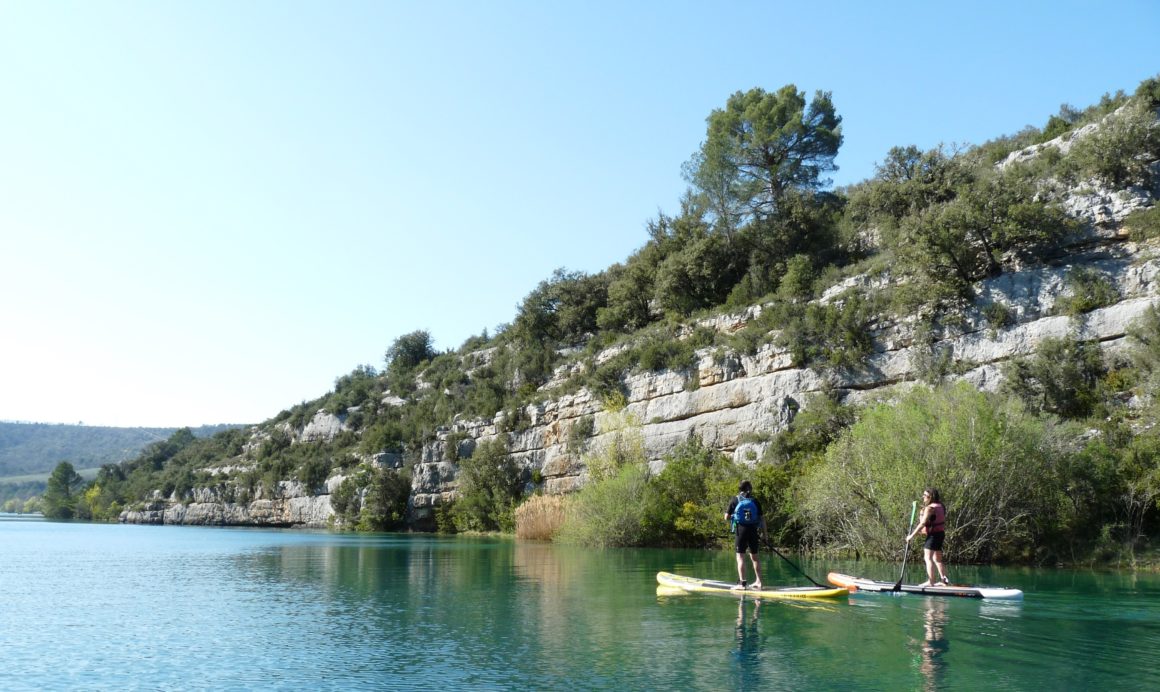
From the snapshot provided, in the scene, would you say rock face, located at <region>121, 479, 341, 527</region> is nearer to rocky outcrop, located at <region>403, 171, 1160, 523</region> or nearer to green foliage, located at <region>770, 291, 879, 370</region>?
rocky outcrop, located at <region>403, 171, 1160, 523</region>

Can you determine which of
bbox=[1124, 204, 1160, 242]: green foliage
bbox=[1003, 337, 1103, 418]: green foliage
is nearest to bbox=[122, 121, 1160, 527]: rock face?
bbox=[1124, 204, 1160, 242]: green foliage

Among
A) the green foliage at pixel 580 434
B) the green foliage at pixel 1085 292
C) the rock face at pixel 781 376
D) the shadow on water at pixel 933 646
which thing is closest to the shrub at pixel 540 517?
the rock face at pixel 781 376

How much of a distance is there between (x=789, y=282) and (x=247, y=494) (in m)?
62.9

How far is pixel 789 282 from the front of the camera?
51281mm

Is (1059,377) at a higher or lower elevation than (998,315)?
lower

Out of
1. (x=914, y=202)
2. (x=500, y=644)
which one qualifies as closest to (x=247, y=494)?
(x=914, y=202)

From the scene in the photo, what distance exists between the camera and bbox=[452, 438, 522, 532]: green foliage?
60344 millimetres

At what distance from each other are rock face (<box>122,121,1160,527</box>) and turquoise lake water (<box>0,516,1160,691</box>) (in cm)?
1377

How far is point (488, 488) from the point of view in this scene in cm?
6200

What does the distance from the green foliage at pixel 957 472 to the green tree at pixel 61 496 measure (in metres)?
123

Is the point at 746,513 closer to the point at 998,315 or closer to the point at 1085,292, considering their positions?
the point at 998,315

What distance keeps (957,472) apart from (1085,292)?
46.3 feet

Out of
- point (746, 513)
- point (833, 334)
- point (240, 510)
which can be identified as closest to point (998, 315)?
point (833, 334)

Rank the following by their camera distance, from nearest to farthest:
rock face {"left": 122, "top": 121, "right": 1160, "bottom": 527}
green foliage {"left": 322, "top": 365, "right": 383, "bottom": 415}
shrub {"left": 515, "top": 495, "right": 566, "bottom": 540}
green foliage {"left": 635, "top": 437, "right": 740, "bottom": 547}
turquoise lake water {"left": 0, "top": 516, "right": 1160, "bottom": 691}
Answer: turquoise lake water {"left": 0, "top": 516, "right": 1160, "bottom": 691} → rock face {"left": 122, "top": 121, "right": 1160, "bottom": 527} → green foliage {"left": 635, "top": 437, "right": 740, "bottom": 547} → shrub {"left": 515, "top": 495, "right": 566, "bottom": 540} → green foliage {"left": 322, "top": 365, "right": 383, "bottom": 415}
